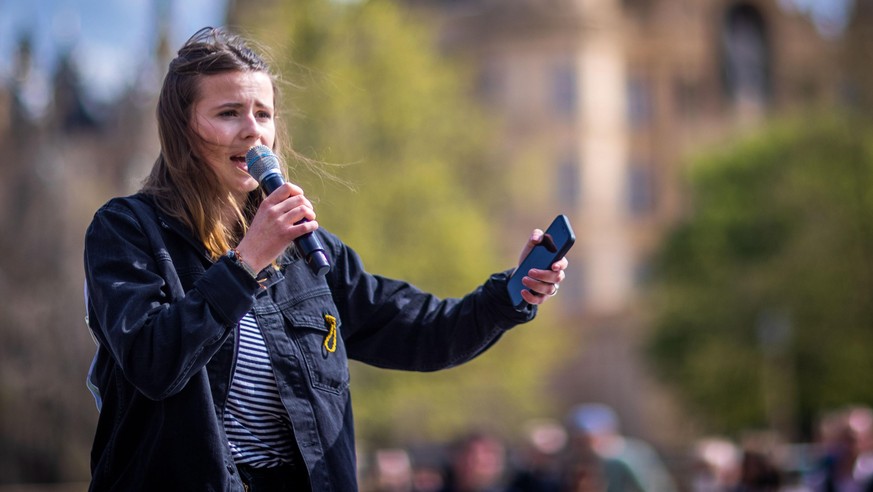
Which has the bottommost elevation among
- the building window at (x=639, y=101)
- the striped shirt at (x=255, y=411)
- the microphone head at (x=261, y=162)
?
the striped shirt at (x=255, y=411)

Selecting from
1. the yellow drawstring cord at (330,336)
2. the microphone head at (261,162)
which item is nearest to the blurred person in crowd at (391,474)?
the yellow drawstring cord at (330,336)

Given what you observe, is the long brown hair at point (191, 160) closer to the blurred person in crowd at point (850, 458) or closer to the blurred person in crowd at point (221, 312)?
the blurred person in crowd at point (221, 312)

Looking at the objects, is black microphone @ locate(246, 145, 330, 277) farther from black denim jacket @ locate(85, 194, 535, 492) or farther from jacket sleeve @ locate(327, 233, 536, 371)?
jacket sleeve @ locate(327, 233, 536, 371)

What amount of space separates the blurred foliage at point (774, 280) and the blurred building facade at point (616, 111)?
5039 mm

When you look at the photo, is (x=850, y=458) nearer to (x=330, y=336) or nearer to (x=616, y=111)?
(x=330, y=336)

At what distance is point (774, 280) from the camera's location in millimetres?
35406

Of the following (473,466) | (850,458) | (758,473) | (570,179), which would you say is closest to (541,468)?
(473,466)

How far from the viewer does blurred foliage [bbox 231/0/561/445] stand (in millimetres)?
25875

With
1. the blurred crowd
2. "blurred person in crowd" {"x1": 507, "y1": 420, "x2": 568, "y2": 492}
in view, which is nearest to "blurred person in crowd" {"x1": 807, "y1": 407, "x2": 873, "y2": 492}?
the blurred crowd

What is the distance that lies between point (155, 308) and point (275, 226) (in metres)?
0.30

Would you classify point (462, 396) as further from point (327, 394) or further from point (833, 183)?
point (327, 394)

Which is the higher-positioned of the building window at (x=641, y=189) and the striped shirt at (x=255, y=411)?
the building window at (x=641, y=189)

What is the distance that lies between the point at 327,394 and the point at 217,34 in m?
0.92

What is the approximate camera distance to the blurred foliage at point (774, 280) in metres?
32.5
